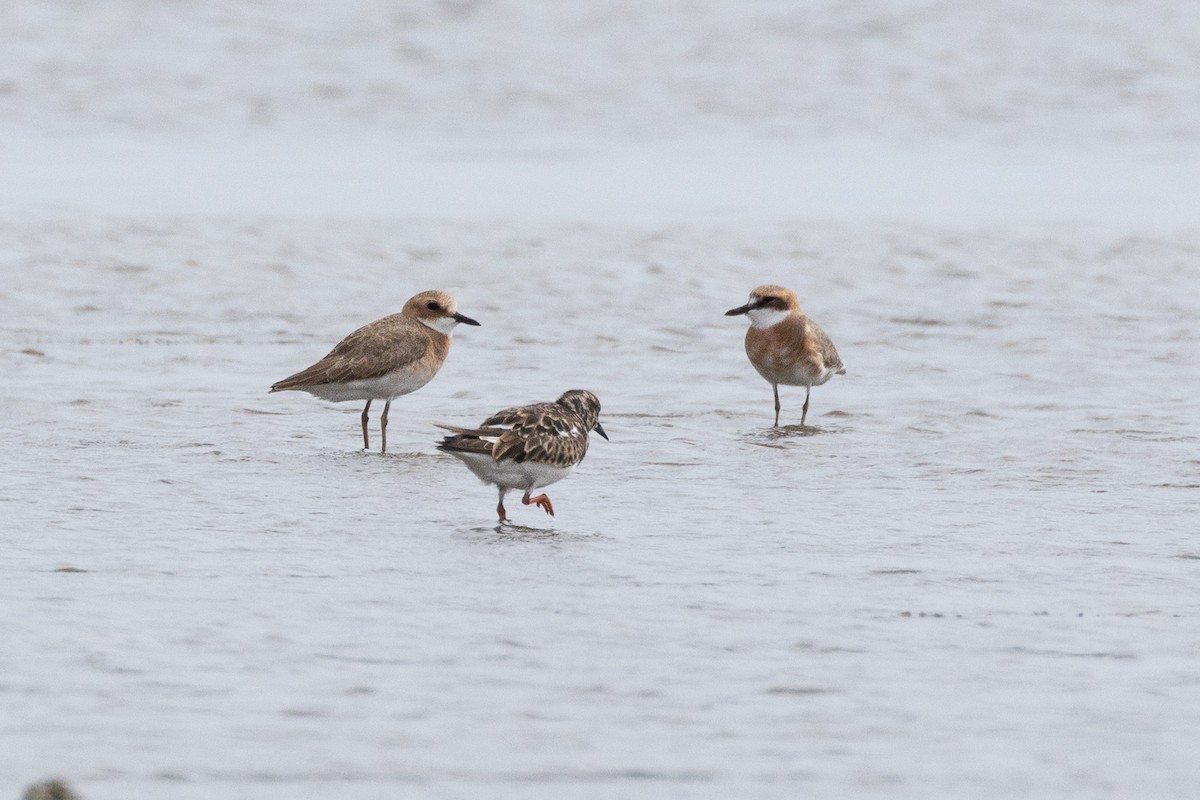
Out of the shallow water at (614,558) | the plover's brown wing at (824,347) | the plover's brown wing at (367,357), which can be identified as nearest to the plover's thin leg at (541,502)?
the shallow water at (614,558)

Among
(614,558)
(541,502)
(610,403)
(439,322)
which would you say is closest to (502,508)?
(541,502)

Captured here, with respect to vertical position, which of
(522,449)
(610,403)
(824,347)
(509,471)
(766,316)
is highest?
(766,316)

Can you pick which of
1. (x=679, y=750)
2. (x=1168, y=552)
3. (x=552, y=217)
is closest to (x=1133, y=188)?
(x=552, y=217)

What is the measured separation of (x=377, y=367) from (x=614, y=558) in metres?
4.10

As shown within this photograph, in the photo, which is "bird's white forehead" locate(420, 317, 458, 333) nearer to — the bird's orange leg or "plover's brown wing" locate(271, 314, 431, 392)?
"plover's brown wing" locate(271, 314, 431, 392)

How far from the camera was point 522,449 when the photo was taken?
9.65 metres

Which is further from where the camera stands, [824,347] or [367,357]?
[824,347]

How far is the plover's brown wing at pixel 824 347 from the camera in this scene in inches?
550

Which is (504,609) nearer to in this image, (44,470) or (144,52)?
(44,470)

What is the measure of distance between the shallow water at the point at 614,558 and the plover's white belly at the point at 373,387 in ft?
1.32

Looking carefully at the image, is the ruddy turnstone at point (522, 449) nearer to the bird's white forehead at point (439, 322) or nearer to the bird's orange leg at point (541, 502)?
the bird's orange leg at point (541, 502)

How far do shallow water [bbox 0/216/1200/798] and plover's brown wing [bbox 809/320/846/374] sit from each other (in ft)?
1.29

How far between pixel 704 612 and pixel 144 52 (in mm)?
25464

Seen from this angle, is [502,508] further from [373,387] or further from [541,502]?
[373,387]
